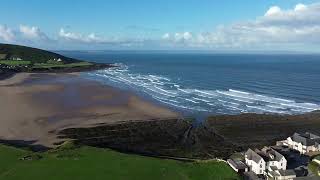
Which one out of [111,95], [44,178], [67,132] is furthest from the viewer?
[111,95]

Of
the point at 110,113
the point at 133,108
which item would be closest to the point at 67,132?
the point at 110,113

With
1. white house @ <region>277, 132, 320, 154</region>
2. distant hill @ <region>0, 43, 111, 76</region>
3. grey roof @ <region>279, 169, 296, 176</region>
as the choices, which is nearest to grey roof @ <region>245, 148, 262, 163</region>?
grey roof @ <region>279, 169, 296, 176</region>

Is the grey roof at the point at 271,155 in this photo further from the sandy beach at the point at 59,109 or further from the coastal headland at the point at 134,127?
the sandy beach at the point at 59,109

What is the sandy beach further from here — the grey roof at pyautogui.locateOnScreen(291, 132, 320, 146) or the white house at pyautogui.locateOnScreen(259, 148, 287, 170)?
the white house at pyautogui.locateOnScreen(259, 148, 287, 170)

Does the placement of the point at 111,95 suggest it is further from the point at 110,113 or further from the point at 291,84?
the point at 291,84

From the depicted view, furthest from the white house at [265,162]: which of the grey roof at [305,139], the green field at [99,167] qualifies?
the grey roof at [305,139]

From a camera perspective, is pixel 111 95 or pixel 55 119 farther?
pixel 111 95
